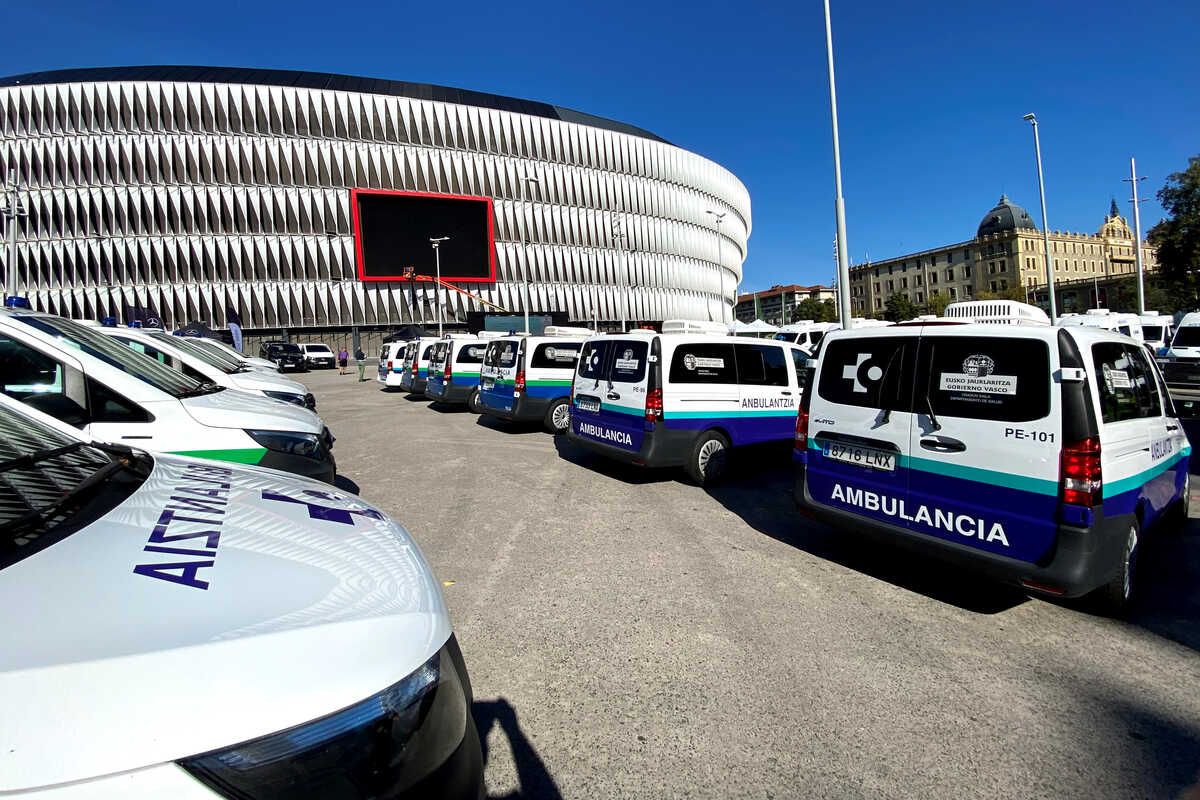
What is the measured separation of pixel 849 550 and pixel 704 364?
3.01m

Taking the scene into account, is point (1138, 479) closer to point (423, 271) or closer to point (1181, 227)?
point (1181, 227)

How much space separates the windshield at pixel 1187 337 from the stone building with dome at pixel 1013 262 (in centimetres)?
8074

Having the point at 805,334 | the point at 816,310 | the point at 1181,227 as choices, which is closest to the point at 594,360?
the point at 805,334

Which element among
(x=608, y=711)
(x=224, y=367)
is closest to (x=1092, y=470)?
(x=608, y=711)

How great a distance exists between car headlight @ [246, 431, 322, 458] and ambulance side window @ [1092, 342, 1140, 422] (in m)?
5.32

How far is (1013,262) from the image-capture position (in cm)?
9444

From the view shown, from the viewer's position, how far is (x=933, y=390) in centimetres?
430

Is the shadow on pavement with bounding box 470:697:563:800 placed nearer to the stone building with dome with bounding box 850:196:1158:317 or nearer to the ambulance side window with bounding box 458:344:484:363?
the ambulance side window with bounding box 458:344:484:363

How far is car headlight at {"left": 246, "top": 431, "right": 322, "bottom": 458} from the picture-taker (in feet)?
15.5

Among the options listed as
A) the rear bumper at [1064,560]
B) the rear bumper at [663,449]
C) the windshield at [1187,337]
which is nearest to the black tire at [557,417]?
the rear bumper at [663,449]

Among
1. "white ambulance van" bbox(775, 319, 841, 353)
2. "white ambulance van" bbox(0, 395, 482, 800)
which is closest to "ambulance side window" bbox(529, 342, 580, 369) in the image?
"white ambulance van" bbox(0, 395, 482, 800)

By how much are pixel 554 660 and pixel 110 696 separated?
256 cm

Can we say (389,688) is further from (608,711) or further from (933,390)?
(933,390)

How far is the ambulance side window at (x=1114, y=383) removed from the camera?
149 inches
